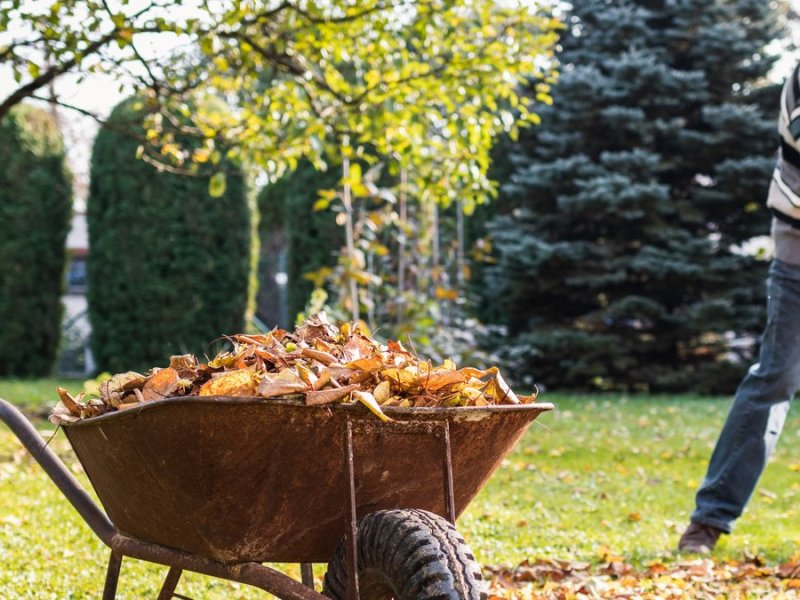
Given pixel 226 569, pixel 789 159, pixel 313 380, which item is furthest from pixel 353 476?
pixel 789 159

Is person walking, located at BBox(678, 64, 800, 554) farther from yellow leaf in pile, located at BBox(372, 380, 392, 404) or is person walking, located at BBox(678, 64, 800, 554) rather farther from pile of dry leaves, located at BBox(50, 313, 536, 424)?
yellow leaf in pile, located at BBox(372, 380, 392, 404)

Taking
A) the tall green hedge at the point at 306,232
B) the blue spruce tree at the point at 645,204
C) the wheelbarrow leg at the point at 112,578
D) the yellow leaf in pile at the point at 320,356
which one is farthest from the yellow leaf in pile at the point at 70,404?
the tall green hedge at the point at 306,232

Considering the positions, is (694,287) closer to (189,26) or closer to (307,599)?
(189,26)

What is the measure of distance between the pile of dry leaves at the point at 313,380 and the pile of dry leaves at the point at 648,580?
3.06 feet

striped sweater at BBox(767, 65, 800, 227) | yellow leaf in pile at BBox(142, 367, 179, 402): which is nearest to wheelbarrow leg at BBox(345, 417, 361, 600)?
yellow leaf in pile at BBox(142, 367, 179, 402)

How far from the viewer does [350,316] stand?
7.05m

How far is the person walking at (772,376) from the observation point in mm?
3023

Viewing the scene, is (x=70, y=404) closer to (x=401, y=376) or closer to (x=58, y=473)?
(x=58, y=473)

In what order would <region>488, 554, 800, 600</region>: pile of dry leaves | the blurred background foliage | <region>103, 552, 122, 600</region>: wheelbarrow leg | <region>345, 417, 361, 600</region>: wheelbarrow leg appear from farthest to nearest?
the blurred background foliage < <region>488, 554, 800, 600</region>: pile of dry leaves < <region>103, 552, 122, 600</region>: wheelbarrow leg < <region>345, 417, 361, 600</region>: wheelbarrow leg

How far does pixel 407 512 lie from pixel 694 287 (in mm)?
8917

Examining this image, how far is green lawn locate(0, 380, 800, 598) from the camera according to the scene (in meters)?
3.10

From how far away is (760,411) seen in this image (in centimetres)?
308

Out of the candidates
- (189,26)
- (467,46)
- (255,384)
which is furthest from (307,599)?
Answer: (467,46)

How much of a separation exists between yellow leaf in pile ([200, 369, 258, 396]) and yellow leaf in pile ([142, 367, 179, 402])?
0.35 ft
